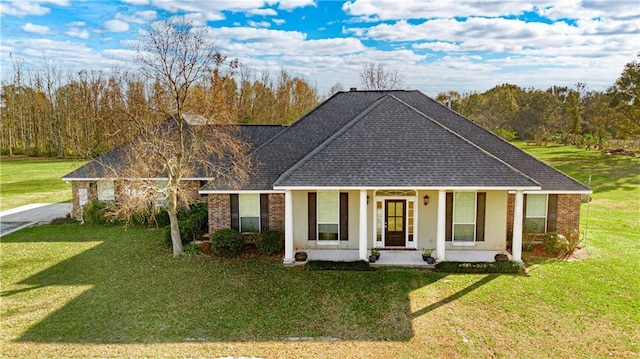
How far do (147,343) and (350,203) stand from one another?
8.97 metres

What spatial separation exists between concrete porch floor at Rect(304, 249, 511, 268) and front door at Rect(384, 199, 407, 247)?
1.57 feet

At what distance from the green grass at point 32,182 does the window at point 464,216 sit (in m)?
17.2

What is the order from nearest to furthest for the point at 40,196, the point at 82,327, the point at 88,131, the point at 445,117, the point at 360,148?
the point at 82,327 → the point at 360,148 → the point at 445,117 → the point at 40,196 → the point at 88,131

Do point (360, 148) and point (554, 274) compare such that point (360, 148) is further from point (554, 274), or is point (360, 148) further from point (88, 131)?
point (88, 131)

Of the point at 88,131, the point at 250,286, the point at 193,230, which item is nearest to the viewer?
the point at 250,286

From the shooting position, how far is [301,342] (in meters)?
10.7

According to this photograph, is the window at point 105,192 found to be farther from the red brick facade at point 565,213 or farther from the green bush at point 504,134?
the green bush at point 504,134

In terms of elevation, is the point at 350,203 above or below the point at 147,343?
above

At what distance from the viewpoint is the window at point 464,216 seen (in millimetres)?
16906

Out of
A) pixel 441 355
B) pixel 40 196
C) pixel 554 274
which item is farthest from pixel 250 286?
pixel 40 196

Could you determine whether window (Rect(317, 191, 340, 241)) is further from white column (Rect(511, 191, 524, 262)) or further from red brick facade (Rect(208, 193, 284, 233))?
white column (Rect(511, 191, 524, 262))

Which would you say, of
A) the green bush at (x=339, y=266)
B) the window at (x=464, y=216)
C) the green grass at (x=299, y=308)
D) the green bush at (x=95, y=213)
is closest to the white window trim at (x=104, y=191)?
the green bush at (x=95, y=213)

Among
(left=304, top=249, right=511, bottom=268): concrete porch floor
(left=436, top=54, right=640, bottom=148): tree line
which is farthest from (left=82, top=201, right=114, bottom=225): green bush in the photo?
(left=436, top=54, right=640, bottom=148): tree line

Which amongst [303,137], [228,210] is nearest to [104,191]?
[228,210]
